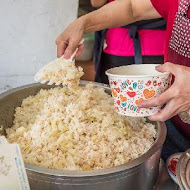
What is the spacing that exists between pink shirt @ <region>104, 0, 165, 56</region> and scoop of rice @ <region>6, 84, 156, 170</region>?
95cm

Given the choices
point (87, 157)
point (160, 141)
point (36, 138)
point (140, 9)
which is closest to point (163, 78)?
point (160, 141)

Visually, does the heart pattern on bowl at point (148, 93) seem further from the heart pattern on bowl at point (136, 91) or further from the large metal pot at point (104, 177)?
the large metal pot at point (104, 177)

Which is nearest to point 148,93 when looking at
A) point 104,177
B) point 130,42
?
point 104,177

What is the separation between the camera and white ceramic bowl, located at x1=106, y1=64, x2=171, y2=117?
3.09 feet

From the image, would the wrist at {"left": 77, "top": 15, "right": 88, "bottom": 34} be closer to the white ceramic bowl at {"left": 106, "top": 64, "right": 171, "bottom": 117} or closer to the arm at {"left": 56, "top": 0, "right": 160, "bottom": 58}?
the arm at {"left": 56, "top": 0, "right": 160, "bottom": 58}

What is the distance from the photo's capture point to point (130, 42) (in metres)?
2.20

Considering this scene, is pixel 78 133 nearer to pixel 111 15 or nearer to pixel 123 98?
pixel 123 98

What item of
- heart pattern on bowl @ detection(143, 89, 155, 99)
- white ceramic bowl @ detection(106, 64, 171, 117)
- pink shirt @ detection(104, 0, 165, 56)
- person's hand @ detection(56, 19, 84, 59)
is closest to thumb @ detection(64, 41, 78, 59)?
person's hand @ detection(56, 19, 84, 59)

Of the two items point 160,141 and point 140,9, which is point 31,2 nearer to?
point 140,9

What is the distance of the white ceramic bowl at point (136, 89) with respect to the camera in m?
0.94

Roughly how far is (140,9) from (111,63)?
0.77 m

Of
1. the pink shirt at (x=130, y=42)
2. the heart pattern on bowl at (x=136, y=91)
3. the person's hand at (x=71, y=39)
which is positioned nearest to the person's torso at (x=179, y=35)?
the heart pattern on bowl at (x=136, y=91)

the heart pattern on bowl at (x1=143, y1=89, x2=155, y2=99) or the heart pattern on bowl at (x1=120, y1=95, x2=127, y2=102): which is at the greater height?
the heart pattern on bowl at (x1=143, y1=89, x2=155, y2=99)

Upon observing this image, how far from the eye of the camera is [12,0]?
1.89m
